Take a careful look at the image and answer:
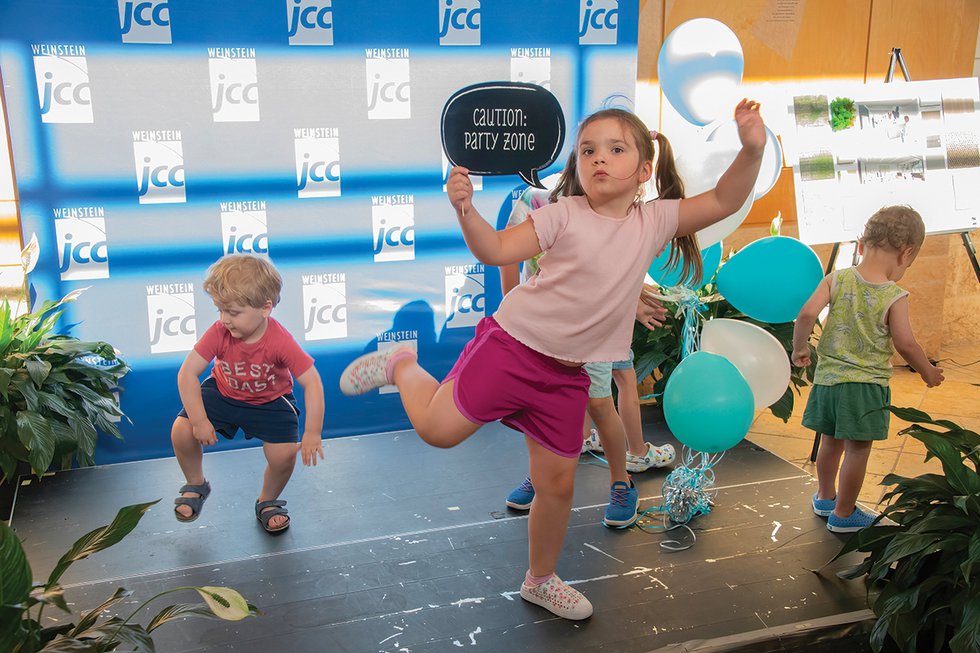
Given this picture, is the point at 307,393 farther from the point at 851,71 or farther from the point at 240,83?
the point at 851,71

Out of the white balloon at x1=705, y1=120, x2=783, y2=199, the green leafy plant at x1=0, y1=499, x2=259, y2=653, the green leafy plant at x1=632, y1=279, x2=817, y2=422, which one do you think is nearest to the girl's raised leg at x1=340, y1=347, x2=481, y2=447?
the green leafy plant at x1=0, y1=499, x2=259, y2=653

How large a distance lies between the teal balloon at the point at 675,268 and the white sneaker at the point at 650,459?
0.70 metres

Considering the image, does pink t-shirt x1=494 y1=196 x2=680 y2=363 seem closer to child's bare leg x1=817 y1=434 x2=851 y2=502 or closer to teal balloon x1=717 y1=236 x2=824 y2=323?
teal balloon x1=717 y1=236 x2=824 y2=323

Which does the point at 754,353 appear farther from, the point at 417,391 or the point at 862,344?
the point at 417,391

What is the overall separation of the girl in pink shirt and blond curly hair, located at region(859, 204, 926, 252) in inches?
31.8

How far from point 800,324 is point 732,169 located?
0.96 meters

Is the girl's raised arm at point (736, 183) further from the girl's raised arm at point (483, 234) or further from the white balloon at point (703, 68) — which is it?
the white balloon at point (703, 68)

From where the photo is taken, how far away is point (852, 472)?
267cm

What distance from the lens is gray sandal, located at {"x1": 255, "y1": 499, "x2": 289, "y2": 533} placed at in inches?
109

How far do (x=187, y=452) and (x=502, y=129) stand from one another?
1515mm

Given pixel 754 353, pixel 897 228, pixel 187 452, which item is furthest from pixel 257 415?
pixel 897 228

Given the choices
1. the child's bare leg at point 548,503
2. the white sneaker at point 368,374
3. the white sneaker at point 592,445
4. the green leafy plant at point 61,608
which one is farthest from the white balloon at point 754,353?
the green leafy plant at point 61,608

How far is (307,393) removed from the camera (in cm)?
265

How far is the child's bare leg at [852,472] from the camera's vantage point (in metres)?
2.66
